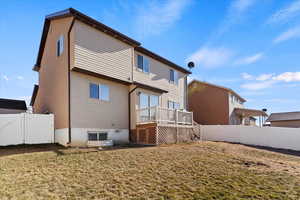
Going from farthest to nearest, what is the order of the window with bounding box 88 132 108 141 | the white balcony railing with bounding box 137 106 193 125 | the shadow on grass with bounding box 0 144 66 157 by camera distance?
the white balcony railing with bounding box 137 106 193 125 → the window with bounding box 88 132 108 141 → the shadow on grass with bounding box 0 144 66 157

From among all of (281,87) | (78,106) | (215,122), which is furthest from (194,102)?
(78,106)

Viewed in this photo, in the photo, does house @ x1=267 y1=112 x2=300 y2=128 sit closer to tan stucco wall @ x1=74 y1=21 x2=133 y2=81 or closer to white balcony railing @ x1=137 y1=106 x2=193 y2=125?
white balcony railing @ x1=137 y1=106 x2=193 y2=125

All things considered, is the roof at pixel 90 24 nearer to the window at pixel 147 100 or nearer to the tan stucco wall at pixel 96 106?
the tan stucco wall at pixel 96 106

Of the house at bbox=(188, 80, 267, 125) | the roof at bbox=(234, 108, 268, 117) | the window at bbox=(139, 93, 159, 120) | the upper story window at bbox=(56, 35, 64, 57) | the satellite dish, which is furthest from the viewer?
the roof at bbox=(234, 108, 268, 117)

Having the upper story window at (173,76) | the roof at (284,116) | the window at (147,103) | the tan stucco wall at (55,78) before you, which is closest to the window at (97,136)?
the tan stucco wall at (55,78)

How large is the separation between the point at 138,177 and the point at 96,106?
704 centimetres

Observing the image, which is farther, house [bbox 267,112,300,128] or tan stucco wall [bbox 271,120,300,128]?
house [bbox 267,112,300,128]

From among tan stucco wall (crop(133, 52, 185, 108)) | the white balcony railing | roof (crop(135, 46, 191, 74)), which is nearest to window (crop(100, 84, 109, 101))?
the white balcony railing

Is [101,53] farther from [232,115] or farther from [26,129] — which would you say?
[232,115]

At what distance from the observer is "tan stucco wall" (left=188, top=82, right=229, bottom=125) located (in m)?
25.5

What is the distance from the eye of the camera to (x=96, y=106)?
494 inches

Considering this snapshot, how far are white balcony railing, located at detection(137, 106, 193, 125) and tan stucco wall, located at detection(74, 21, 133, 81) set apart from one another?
2697 mm

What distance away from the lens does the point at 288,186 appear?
6266 mm

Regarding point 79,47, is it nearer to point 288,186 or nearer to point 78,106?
point 78,106
